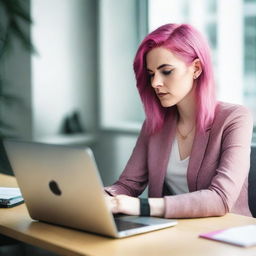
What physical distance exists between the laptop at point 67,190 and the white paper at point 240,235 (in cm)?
19

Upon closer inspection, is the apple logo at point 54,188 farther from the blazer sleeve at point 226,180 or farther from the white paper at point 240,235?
the white paper at point 240,235

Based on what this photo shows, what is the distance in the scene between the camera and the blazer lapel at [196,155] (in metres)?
2.28

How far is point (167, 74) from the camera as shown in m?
2.26

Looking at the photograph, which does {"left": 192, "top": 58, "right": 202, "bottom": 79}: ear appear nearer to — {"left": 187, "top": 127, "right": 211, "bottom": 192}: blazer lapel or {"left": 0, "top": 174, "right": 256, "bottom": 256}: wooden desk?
{"left": 187, "top": 127, "right": 211, "bottom": 192}: blazer lapel

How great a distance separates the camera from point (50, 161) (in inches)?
70.2

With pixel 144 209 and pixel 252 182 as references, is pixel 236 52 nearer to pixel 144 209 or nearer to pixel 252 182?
pixel 252 182

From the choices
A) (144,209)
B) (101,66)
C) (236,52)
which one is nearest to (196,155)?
(144,209)

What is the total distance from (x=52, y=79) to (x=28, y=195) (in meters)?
2.40

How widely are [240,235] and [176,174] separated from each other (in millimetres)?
684

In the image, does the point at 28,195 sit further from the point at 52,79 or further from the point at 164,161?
the point at 52,79

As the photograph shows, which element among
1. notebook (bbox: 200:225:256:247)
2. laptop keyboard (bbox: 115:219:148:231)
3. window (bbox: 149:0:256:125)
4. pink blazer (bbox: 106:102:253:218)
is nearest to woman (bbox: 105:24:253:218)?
pink blazer (bbox: 106:102:253:218)

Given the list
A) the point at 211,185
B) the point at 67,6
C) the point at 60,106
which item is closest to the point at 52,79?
the point at 60,106

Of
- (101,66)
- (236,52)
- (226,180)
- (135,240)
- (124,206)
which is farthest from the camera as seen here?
(101,66)

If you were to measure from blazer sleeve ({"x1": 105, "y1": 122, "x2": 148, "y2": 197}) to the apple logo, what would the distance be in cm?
61
